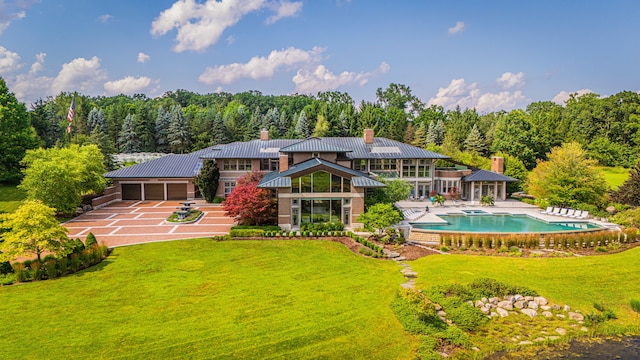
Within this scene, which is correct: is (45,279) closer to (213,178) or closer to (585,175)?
(213,178)

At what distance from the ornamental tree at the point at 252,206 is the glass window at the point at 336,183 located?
3.88m

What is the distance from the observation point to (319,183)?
24.8 metres

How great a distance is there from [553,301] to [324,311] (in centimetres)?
859

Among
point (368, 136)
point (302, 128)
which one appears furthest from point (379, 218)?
point (302, 128)

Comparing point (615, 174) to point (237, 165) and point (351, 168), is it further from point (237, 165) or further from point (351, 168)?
point (237, 165)

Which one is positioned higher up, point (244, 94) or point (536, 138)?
point (244, 94)

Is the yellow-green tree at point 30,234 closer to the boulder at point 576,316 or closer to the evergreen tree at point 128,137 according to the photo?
the boulder at point 576,316

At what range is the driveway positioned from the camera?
74.8ft

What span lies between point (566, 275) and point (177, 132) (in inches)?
2359

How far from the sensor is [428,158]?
116 feet

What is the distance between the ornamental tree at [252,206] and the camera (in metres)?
24.4

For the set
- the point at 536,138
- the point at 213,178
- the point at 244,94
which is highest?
the point at 244,94

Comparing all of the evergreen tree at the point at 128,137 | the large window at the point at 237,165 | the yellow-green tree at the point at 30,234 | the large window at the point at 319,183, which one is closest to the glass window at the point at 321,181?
the large window at the point at 319,183

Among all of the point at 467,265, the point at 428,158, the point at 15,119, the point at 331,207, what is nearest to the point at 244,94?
the point at 15,119
